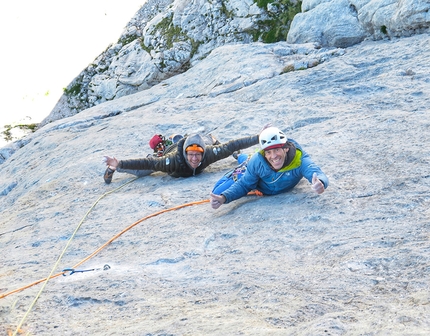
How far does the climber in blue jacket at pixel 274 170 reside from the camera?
293 inches

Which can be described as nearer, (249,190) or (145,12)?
(249,190)

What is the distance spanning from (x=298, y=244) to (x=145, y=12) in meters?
22.5

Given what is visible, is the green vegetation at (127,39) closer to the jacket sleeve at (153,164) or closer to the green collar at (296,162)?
the jacket sleeve at (153,164)

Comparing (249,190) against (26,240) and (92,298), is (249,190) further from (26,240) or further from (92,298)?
(26,240)

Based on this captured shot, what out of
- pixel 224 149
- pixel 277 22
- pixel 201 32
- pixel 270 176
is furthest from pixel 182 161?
pixel 201 32

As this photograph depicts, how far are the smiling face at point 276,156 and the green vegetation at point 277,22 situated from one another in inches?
497

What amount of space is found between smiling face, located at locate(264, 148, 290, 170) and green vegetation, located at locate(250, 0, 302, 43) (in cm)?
1261

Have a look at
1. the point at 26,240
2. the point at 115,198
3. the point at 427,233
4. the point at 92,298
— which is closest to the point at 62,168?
the point at 115,198

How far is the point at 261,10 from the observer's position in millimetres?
20359

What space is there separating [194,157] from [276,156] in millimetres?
2792

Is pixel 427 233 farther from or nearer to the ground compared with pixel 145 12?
nearer to the ground

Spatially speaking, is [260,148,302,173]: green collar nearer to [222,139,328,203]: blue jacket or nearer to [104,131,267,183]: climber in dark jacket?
[222,139,328,203]: blue jacket

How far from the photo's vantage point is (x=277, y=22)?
19.8 m

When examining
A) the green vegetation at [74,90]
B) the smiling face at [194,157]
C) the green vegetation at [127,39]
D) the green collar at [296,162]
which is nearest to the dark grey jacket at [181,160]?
the smiling face at [194,157]
